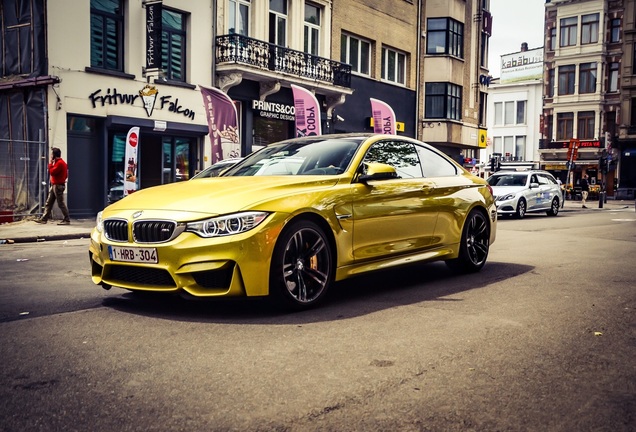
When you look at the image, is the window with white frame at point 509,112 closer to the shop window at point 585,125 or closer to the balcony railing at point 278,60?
the shop window at point 585,125

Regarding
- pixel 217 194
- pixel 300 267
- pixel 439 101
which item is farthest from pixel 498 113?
pixel 217 194

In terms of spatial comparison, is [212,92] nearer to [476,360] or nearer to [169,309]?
[169,309]

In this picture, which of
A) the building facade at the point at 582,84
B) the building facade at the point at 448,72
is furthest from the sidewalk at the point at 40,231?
the building facade at the point at 582,84

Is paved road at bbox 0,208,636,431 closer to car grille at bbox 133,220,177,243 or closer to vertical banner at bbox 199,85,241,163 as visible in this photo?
car grille at bbox 133,220,177,243

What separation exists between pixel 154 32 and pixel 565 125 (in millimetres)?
47899

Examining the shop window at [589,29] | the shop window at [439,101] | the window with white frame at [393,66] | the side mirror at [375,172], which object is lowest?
the side mirror at [375,172]

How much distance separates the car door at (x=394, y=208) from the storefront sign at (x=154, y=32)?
48.7 ft

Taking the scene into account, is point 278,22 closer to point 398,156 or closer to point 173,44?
point 173,44

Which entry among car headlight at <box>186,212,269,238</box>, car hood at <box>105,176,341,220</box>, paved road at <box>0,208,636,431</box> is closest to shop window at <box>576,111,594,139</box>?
paved road at <box>0,208,636,431</box>

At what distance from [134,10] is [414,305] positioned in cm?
1745

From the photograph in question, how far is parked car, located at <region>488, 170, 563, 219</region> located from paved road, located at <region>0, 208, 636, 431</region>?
16.6 metres

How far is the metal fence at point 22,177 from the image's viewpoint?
18.4m

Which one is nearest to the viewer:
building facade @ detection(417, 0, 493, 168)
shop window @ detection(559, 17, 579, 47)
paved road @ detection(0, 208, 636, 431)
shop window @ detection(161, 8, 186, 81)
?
paved road @ detection(0, 208, 636, 431)

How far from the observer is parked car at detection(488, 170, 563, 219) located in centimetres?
2386
